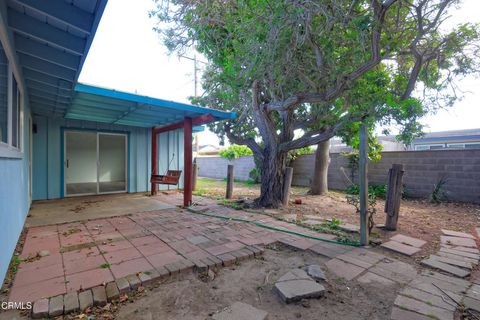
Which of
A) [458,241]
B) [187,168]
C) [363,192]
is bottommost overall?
[458,241]

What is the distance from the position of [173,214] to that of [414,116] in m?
5.01

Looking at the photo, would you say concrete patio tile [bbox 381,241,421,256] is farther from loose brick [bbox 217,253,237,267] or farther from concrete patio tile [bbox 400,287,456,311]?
loose brick [bbox 217,253,237,267]

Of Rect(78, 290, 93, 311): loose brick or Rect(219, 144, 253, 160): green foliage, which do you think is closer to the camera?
Rect(78, 290, 93, 311): loose brick

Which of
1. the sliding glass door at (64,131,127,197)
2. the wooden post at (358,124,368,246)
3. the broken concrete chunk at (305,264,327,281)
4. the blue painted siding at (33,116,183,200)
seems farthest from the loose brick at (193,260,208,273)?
the sliding glass door at (64,131,127,197)

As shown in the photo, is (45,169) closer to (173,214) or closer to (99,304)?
(173,214)

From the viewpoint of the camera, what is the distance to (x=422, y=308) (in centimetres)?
177

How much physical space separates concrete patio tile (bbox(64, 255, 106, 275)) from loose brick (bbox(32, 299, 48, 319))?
468mm

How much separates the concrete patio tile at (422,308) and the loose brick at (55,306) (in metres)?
2.52

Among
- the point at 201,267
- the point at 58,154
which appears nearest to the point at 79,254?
the point at 201,267

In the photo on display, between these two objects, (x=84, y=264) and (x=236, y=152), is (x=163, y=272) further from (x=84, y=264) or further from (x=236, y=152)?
(x=236, y=152)

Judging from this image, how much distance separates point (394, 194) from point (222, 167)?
11.0 m

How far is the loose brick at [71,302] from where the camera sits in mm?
1695

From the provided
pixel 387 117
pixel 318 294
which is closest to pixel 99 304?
pixel 318 294

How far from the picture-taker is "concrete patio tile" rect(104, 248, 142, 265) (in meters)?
2.49
